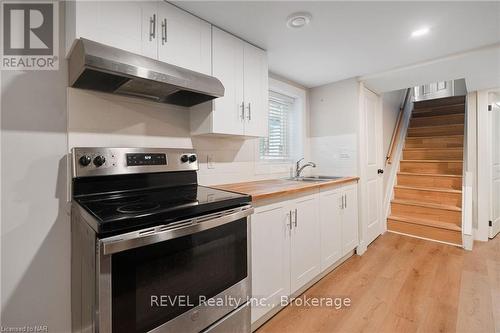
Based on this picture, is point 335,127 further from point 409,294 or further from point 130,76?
point 130,76

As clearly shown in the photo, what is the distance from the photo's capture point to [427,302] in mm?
1887

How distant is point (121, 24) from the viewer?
1.27 meters

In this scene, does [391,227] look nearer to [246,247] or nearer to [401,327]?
[401,327]

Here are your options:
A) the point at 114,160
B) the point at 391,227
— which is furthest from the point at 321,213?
the point at 391,227

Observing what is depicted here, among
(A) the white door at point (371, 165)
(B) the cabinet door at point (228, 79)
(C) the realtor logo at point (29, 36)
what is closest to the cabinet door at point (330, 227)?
(A) the white door at point (371, 165)

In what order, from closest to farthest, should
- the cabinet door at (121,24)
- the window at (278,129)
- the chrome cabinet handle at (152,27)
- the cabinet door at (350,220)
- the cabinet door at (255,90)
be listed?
the cabinet door at (121,24) < the chrome cabinet handle at (152,27) < the cabinet door at (255,90) < the cabinet door at (350,220) < the window at (278,129)

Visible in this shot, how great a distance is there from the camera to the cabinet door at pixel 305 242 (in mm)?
1878

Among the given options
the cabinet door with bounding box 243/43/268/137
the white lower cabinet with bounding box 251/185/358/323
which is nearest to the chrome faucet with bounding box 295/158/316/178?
the white lower cabinet with bounding box 251/185/358/323

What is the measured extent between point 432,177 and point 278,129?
274 cm

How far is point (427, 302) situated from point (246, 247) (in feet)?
5.36

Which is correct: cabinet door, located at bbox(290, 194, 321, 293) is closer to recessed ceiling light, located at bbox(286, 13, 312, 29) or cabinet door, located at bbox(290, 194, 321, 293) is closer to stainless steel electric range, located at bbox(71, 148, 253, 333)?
stainless steel electric range, located at bbox(71, 148, 253, 333)

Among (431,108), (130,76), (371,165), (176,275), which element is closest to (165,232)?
(176,275)

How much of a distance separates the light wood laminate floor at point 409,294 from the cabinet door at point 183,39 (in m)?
1.88

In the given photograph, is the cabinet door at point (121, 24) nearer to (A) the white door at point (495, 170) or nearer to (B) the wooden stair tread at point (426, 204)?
(B) the wooden stair tread at point (426, 204)
